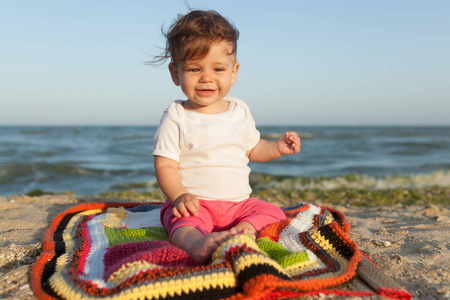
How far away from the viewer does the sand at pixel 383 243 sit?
1897mm

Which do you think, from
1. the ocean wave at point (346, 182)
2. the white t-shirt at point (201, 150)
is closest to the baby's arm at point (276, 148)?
the white t-shirt at point (201, 150)

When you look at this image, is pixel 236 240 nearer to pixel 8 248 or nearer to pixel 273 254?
pixel 273 254

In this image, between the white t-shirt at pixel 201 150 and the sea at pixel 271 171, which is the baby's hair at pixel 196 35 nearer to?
the white t-shirt at pixel 201 150

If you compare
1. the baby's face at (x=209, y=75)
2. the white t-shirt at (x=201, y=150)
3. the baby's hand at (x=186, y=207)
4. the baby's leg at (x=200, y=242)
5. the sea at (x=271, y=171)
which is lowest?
the sea at (x=271, y=171)

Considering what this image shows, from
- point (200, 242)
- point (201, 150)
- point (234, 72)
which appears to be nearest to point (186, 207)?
point (200, 242)

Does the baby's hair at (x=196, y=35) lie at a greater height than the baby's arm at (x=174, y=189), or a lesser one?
greater

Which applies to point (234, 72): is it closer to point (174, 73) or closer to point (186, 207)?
point (174, 73)

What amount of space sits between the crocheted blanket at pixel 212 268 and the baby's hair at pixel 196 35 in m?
1.24

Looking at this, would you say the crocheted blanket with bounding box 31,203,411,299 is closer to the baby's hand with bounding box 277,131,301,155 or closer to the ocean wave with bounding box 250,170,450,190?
the baby's hand with bounding box 277,131,301,155

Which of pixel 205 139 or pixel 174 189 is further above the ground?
pixel 205 139

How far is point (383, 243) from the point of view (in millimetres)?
2584

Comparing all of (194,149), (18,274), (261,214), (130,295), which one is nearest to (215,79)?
(194,149)

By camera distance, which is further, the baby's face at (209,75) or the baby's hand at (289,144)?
the baby's hand at (289,144)

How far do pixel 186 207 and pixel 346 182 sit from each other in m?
6.03
